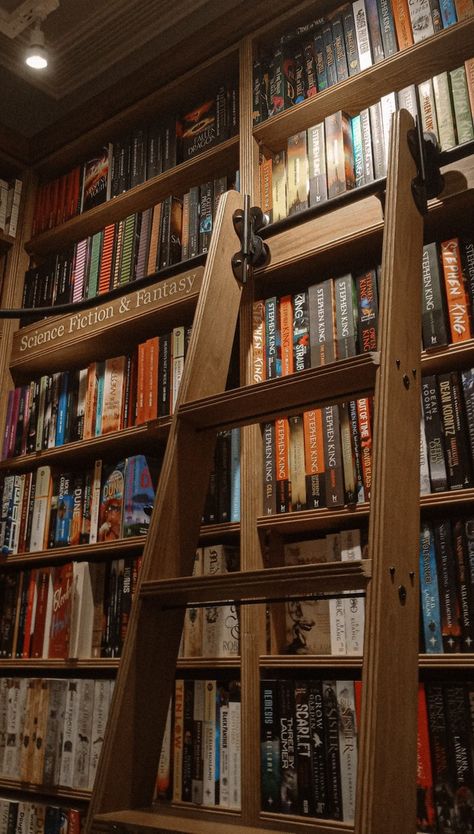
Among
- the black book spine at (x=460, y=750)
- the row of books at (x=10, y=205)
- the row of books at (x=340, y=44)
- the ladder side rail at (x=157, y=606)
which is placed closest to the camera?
the ladder side rail at (x=157, y=606)

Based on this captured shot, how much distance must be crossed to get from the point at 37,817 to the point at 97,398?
3.26 feet

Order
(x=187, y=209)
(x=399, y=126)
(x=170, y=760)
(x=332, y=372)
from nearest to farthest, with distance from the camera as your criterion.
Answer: (x=332, y=372) → (x=399, y=126) → (x=170, y=760) → (x=187, y=209)

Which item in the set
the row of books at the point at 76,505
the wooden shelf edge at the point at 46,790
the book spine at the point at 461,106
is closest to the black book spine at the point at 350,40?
the book spine at the point at 461,106

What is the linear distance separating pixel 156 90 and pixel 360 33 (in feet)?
2.21

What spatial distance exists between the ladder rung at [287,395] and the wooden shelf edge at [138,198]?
0.97 m

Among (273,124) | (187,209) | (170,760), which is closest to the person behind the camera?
(170,760)

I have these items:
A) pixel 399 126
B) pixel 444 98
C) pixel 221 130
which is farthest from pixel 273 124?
pixel 399 126

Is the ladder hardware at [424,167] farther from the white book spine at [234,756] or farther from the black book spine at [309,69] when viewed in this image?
the white book spine at [234,756]

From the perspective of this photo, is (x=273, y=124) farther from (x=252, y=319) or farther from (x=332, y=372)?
(x=332, y=372)

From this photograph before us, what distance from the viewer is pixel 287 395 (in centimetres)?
108

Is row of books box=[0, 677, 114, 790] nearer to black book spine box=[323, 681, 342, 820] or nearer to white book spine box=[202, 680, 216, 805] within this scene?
white book spine box=[202, 680, 216, 805]

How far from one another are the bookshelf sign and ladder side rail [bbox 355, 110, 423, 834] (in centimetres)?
74

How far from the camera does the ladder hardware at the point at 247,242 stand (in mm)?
1438

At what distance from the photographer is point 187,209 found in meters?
1.92
